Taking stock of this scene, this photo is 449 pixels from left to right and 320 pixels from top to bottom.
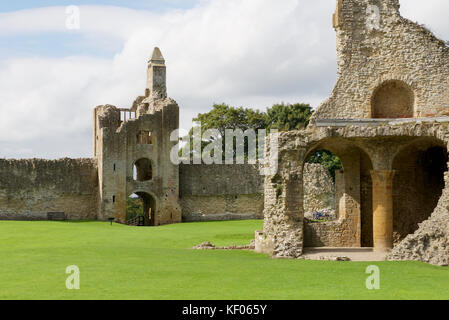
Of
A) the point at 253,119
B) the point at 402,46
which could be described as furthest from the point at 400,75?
the point at 253,119

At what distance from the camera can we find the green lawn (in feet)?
46.8

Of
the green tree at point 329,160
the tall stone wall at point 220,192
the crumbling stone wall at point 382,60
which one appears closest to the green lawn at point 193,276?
the crumbling stone wall at point 382,60

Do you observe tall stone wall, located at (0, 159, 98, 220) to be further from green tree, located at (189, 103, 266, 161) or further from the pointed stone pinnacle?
green tree, located at (189, 103, 266, 161)

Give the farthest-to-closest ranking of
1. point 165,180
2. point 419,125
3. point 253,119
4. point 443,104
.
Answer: point 253,119 → point 165,180 → point 443,104 → point 419,125

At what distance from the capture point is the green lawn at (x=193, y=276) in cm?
1427

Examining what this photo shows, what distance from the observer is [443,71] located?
25469 mm

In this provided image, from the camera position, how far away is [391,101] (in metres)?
26.2

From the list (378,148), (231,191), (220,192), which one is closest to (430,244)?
(378,148)

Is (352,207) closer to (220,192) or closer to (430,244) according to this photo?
(430,244)

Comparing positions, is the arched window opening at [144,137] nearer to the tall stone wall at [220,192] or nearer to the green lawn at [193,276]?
the tall stone wall at [220,192]

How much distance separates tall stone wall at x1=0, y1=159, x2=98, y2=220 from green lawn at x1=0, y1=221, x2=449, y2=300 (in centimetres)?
1845

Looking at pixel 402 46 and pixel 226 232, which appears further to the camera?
pixel 226 232
